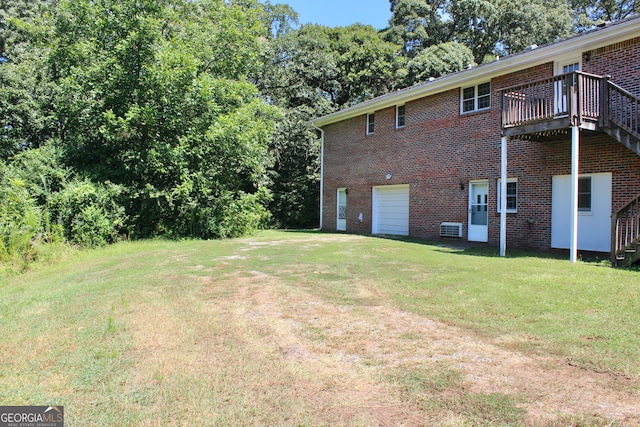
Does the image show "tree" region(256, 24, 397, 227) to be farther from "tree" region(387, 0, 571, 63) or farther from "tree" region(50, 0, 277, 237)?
"tree" region(50, 0, 277, 237)

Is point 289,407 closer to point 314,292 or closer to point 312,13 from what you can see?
point 314,292

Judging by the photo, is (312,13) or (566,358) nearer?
(566,358)

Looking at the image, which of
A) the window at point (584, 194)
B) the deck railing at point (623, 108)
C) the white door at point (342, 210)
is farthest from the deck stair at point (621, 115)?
the white door at point (342, 210)

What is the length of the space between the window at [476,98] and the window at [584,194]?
13.1 feet

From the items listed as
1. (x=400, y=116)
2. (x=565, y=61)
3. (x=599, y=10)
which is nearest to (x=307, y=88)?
(x=400, y=116)

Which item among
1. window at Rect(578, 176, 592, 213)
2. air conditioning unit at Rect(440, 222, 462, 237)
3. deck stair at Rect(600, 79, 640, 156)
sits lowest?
air conditioning unit at Rect(440, 222, 462, 237)

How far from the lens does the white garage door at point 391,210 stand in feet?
55.6

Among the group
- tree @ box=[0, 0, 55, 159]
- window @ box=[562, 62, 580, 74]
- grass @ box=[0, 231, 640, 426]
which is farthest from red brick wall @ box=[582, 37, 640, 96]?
tree @ box=[0, 0, 55, 159]

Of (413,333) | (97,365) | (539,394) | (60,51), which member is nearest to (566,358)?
(539,394)

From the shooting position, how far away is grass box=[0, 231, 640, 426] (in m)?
2.90

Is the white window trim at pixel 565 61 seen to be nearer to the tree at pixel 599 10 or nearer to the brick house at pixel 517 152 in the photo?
the brick house at pixel 517 152

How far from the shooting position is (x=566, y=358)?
11.8 feet

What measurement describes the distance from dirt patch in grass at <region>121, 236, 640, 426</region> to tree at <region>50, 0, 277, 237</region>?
11.4 metres

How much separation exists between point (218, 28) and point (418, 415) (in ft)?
62.8
